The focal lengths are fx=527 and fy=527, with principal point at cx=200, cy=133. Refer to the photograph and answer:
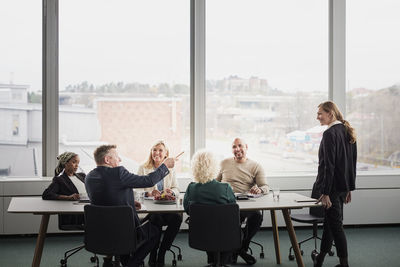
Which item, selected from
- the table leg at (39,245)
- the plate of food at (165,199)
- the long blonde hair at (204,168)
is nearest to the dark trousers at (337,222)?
the long blonde hair at (204,168)

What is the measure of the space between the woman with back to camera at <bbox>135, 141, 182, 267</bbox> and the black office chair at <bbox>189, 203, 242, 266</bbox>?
0.77 meters

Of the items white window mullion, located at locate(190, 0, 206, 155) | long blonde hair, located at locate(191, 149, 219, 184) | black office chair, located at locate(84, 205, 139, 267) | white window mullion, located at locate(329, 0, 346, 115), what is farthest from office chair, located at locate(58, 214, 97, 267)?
white window mullion, located at locate(329, 0, 346, 115)

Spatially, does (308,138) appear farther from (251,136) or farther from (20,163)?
(20,163)

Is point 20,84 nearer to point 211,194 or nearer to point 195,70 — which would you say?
point 195,70

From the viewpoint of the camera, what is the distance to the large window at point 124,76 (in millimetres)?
6852

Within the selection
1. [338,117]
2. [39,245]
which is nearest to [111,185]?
[39,245]

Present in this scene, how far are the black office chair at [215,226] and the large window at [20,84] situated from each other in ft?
11.1

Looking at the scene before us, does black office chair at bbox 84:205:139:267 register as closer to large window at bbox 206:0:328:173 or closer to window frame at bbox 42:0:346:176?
window frame at bbox 42:0:346:176

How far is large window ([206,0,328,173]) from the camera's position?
23.6 ft

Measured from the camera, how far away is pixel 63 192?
5.13m

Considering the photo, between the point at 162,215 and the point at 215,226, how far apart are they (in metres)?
1.31

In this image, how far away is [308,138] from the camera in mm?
7402

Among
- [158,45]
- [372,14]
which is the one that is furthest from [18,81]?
[372,14]

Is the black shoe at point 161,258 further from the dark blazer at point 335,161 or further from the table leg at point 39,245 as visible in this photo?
the dark blazer at point 335,161
